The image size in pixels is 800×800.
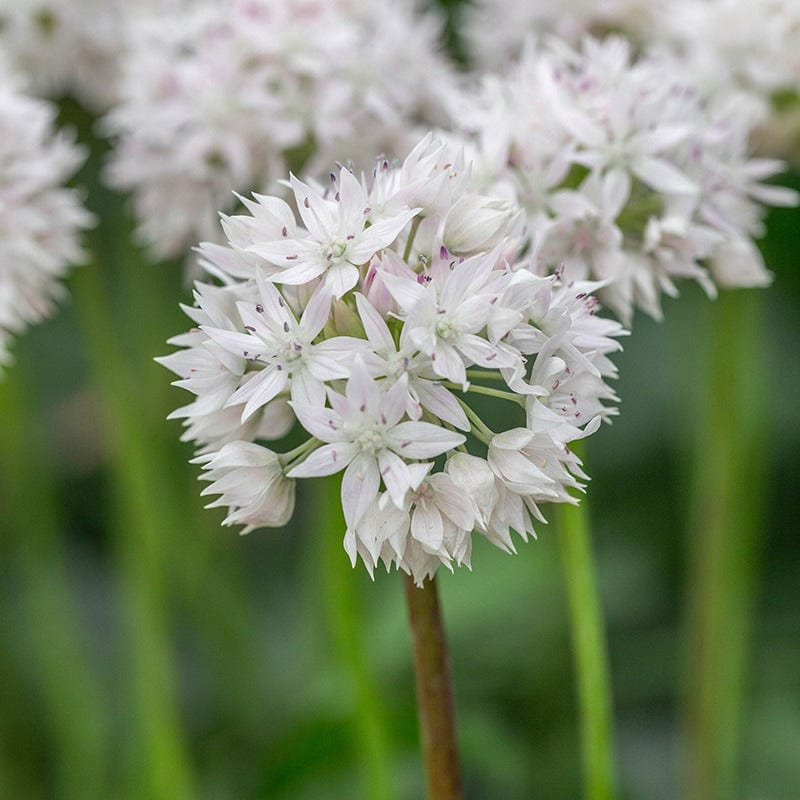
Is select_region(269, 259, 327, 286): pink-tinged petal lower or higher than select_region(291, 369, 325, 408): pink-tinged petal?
higher

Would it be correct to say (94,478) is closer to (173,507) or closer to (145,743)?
(173,507)

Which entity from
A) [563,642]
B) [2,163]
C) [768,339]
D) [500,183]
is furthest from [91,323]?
[768,339]

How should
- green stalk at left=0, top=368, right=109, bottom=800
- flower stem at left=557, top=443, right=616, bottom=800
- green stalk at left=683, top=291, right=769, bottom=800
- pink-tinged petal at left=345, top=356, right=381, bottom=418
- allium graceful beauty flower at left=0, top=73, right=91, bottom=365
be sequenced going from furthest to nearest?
1. green stalk at left=0, top=368, right=109, bottom=800
2. green stalk at left=683, top=291, right=769, bottom=800
3. allium graceful beauty flower at left=0, top=73, right=91, bottom=365
4. flower stem at left=557, top=443, right=616, bottom=800
5. pink-tinged petal at left=345, top=356, right=381, bottom=418

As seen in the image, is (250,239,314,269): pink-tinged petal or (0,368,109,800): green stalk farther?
(0,368,109,800): green stalk

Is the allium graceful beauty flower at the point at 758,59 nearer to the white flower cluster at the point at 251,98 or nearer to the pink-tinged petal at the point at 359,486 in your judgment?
the white flower cluster at the point at 251,98

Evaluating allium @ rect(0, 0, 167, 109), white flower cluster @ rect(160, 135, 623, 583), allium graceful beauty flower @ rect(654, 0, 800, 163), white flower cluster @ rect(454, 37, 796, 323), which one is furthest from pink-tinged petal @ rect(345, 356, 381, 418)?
allium @ rect(0, 0, 167, 109)

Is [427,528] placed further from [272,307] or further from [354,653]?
[354,653]

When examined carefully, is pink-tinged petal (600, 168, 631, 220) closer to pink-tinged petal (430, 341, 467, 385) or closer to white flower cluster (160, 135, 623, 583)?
white flower cluster (160, 135, 623, 583)
